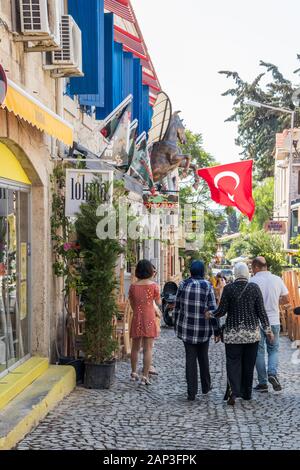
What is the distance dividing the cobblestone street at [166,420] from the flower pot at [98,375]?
0.44 ft

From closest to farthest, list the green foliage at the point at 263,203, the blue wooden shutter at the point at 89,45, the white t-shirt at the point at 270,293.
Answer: the white t-shirt at the point at 270,293 → the blue wooden shutter at the point at 89,45 → the green foliage at the point at 263,203

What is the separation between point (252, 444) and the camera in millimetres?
6617

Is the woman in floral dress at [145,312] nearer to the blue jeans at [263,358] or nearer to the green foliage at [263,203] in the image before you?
the blue jeans at [263,358]

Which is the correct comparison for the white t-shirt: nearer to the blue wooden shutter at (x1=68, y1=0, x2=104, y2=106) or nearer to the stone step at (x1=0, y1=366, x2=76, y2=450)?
the stone step at (x1=0, y1=366, x2=76, y2=450)

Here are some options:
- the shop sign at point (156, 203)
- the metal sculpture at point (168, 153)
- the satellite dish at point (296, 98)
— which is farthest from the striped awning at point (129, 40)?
the satellite dish at point (296, 98)

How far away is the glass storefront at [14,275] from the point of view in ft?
26.7

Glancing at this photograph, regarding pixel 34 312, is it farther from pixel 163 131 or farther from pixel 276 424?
pixel 163 131

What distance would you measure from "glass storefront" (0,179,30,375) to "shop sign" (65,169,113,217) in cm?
58

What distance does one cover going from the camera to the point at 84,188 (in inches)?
375

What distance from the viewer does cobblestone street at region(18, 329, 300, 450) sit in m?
6.62

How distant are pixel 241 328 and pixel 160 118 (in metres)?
11.1

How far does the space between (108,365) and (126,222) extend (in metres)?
2.04

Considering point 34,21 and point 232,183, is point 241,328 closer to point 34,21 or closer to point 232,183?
point 34,21
